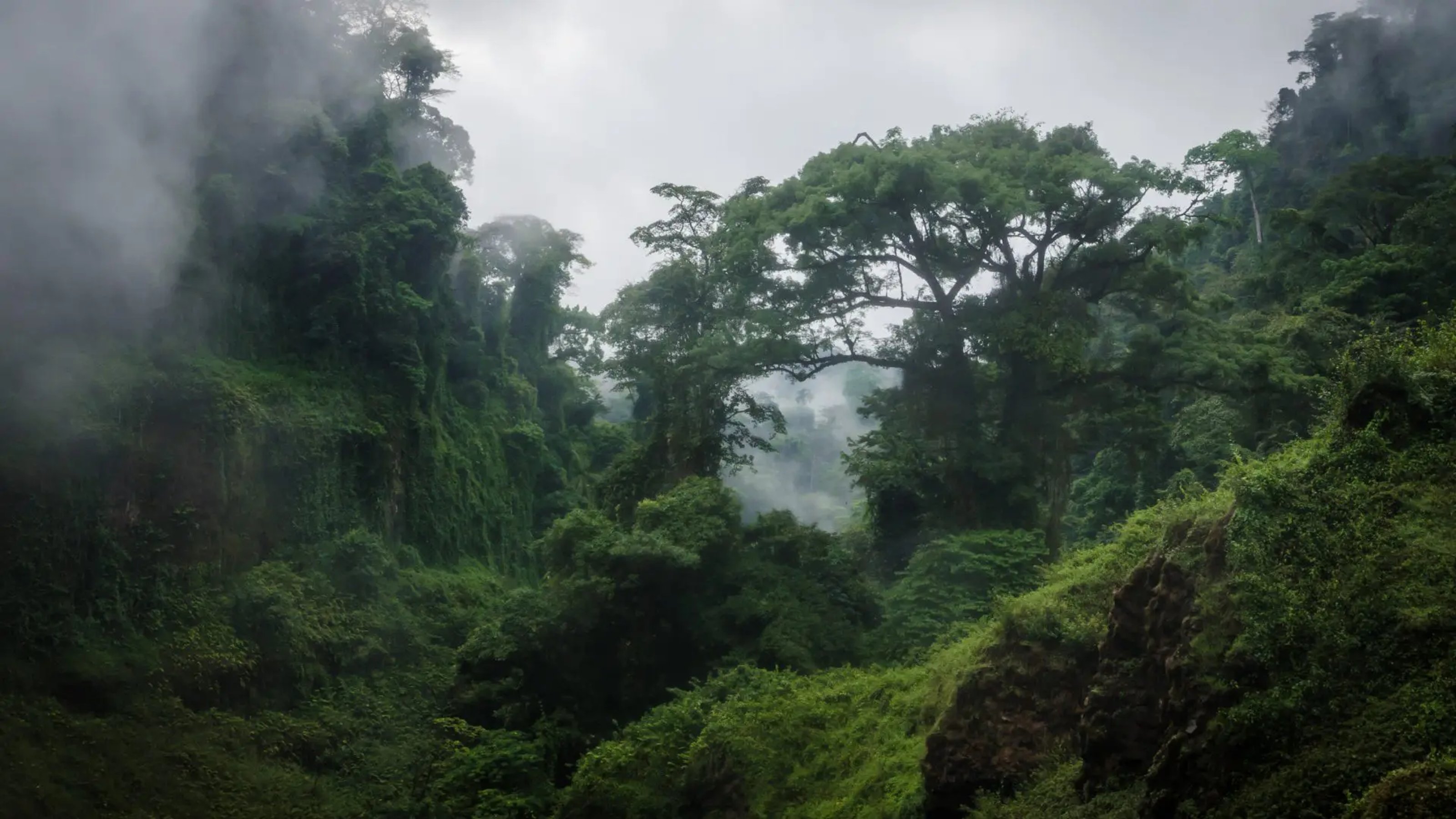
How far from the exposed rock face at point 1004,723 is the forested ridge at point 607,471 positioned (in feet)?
0.13

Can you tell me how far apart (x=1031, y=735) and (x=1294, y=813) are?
3177 millimetres

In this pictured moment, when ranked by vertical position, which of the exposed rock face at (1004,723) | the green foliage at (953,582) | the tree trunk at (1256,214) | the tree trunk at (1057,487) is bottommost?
the exposed rock face at (1004,723)

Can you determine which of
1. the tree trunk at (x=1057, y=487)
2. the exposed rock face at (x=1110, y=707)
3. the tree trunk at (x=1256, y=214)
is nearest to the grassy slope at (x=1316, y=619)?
the exposed rock face at (x=1110, y=707)

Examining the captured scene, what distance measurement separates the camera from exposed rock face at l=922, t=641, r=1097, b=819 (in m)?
8.72

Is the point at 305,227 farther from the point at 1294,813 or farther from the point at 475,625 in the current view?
the point at 1294,813

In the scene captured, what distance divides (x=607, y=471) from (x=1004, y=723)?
759 inches

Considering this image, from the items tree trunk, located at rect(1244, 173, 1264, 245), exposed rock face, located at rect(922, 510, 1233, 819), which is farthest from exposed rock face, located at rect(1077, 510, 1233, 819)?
tree trunk, located at rect(1244, 173, 1264, 245)

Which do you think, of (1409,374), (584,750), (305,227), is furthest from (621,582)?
(1409,374)

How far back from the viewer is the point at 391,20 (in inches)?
1194

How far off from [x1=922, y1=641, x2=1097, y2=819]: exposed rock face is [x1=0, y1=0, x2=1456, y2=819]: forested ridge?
0.13 feet

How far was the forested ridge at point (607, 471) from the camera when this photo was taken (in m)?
12.0

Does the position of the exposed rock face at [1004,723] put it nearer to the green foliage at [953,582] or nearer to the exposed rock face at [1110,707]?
the exposed rock face at [1110,707]

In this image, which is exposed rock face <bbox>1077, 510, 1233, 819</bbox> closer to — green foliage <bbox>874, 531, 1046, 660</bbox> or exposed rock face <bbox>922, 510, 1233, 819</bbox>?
exposed rock face <bbox>922, 510, 1233, 819</bbox>

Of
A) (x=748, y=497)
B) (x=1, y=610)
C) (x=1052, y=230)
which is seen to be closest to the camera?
(x=1, y=610)
